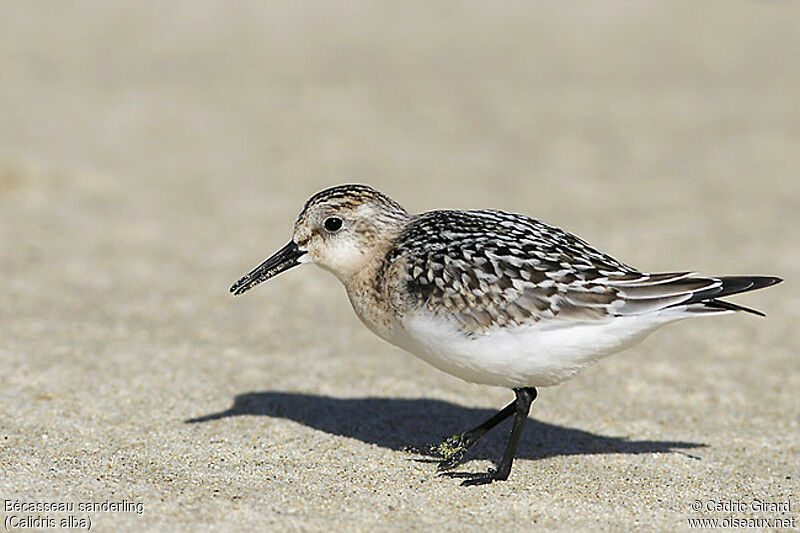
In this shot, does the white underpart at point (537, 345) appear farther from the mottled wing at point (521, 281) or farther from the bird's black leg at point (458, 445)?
the bird's black leg at point (458, 445)

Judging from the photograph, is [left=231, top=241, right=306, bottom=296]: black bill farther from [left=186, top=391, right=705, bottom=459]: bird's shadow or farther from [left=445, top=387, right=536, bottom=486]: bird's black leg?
[left=445, top=387, right=536, bottom=486]: bird's black leg

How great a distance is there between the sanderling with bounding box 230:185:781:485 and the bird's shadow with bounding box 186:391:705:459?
58 centimetres

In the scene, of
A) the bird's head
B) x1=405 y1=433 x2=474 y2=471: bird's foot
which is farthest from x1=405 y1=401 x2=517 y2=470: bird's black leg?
the bird's head

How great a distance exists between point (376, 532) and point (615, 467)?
163cm

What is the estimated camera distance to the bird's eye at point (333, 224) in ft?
17.0

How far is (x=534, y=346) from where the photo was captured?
4.57m

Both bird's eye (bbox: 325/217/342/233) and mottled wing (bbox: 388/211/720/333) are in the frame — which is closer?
mottled wing (bbox: 388/211/720/333)

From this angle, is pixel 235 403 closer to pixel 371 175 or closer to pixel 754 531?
pixel 754 531

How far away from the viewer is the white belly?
4.57 m

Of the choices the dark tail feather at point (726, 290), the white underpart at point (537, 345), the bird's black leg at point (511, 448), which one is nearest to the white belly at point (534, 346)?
the white underpart at point (537, 345)

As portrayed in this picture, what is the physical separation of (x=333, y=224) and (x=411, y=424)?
4.52 ft

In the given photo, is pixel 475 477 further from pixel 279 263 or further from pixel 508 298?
pixel 279 263

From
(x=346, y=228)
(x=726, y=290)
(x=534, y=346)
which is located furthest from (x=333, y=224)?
(x=726, y=290)

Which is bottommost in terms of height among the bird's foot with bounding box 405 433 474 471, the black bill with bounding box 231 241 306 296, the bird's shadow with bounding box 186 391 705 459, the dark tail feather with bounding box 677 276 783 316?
the bird's foot with bounding box 405 433 474 471
